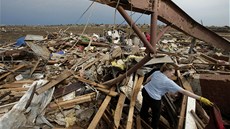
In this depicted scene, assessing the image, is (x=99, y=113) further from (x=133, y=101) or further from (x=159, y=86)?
(x=159, y=86)

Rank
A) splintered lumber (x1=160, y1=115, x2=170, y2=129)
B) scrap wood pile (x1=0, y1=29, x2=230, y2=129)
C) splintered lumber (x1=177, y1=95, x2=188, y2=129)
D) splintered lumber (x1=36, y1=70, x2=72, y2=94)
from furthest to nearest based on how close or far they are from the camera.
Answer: splintered lumber (x1=160, y1=115, x2=170, y2=129) < splintered lumber (x1=36, y1=70, x2=72, y2=94) < splintered lumber (x1=177, y1=95, x2=188, y2=129) < scrap wood pile (x1=0, y1=29, x2=230, y2=129)

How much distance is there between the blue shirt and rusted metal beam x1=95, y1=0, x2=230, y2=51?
52.2 inches

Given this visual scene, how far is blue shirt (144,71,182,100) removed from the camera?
17.0 feet

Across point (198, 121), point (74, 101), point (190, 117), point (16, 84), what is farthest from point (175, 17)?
point (16, 84)

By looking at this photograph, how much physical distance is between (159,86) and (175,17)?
1864 millimetres

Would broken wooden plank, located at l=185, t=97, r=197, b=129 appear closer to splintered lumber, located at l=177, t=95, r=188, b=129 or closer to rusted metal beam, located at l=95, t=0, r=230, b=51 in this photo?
splintered lumber, located at l=177, t=95, r=188, b=129

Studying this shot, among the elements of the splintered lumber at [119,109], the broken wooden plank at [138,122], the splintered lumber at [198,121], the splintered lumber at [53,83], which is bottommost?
the broken wooden plank at [138,122]

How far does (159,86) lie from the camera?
5332mm

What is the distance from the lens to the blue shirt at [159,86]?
17.0 ft

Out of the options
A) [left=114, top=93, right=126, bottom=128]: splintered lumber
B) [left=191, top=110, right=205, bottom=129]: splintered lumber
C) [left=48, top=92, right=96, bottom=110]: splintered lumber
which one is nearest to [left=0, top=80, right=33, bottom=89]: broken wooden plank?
[left=48, top=92, right=96, bottom=110]: splintered lumber

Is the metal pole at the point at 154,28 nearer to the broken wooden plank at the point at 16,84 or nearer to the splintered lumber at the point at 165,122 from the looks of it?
the splintered lumber at the point at 165,122

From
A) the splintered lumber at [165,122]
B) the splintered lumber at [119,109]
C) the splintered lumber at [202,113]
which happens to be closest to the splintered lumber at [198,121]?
the splintered lumber at [202,113]

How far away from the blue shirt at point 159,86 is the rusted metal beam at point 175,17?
1327 mm

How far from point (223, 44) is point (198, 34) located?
1020 millimetres
